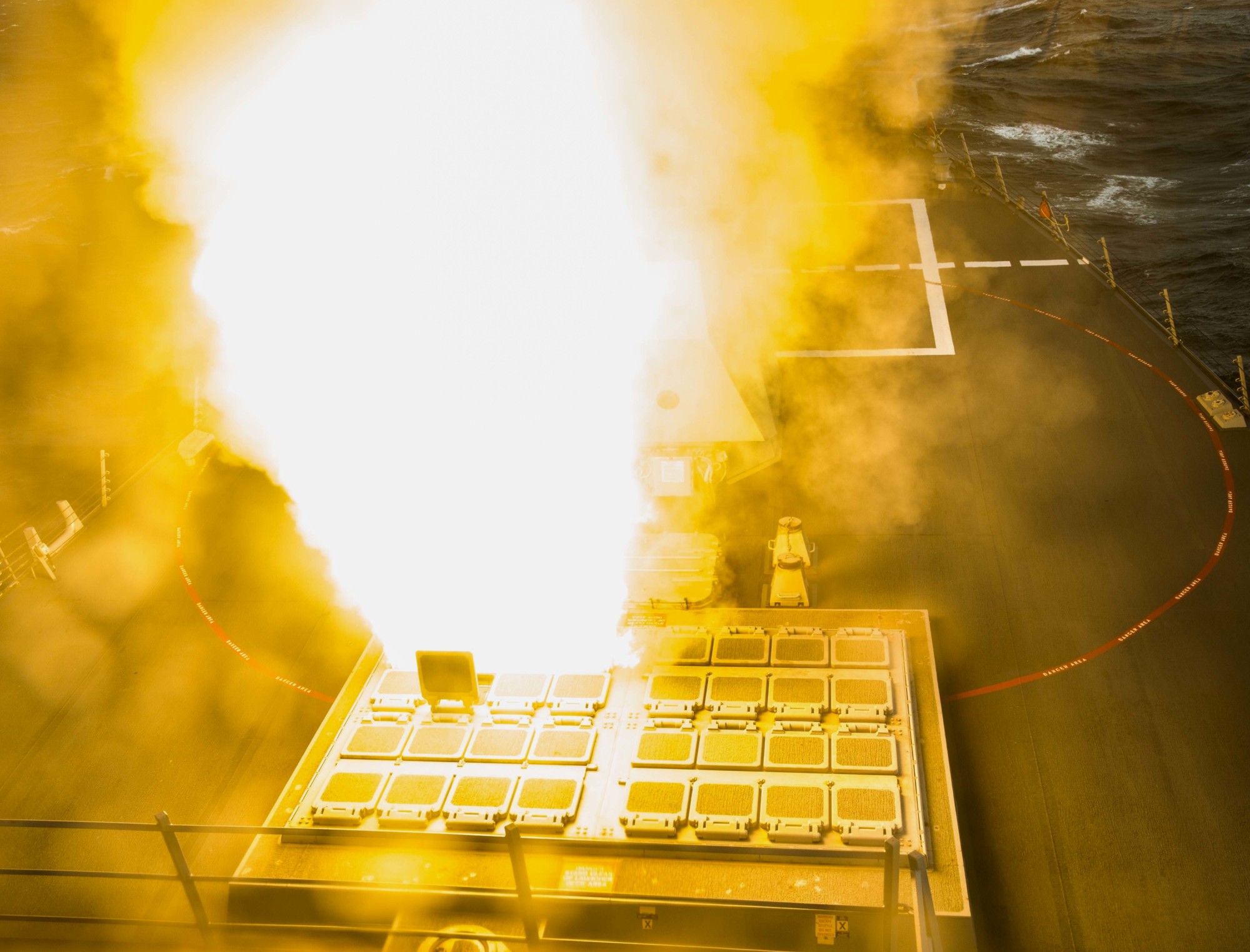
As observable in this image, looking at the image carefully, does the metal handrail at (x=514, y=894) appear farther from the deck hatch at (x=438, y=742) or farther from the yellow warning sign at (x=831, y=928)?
the deck hatch at (x=438, y=742)

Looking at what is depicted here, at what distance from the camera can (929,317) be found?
49.9ft

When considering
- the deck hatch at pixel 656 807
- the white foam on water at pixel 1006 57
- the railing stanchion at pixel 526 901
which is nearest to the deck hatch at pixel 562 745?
the deck hatch at pixel 656 807

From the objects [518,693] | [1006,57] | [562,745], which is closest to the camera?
[562,745]

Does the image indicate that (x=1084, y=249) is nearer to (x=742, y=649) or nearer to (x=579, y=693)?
(x=742, y=649)

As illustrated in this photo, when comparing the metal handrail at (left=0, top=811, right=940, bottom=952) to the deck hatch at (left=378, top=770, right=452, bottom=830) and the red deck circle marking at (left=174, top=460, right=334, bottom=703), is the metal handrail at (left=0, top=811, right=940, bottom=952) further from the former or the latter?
the red deck circle marking at (left=174, top=460, right=334, bottom=703)

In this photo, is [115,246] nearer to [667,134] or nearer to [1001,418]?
[667,134]

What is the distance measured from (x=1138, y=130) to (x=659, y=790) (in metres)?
25.0

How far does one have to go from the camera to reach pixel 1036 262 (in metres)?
16.4

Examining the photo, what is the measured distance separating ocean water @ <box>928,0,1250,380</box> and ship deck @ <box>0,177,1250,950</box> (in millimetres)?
5692

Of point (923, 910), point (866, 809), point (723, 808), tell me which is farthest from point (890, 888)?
point (723, 808)

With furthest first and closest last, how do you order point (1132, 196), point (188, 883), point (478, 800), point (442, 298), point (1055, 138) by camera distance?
point (1055, 138) → point (1132, 196) → point (442, 298) → point (478, 800) → point (188, 883)

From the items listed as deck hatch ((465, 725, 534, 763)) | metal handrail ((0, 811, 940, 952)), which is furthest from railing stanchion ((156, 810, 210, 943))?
deck hatch ((465, 725, 534, 763))

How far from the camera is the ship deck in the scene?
25.0 feet

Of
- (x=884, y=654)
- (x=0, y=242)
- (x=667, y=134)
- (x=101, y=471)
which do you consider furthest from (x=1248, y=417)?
(x=0, y=242)
